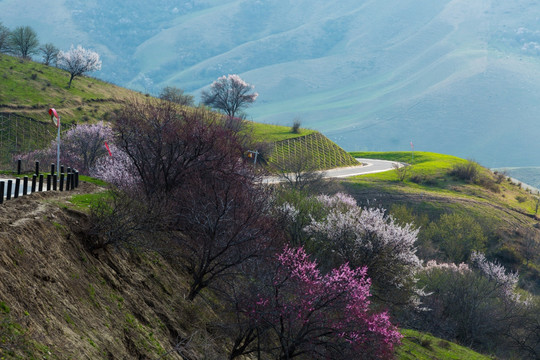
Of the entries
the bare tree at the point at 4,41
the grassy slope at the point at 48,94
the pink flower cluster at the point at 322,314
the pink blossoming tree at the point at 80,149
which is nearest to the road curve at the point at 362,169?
the pink blossoming tree at the point at 80,149

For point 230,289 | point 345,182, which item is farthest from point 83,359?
point 345,182

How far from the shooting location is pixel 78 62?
3430 inches

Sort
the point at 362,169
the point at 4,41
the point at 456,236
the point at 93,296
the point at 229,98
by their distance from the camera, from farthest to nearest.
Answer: the point at 229,98 < the point at 4,41 < the point at 362,169 < the point at 456,236 < the point at 93,296

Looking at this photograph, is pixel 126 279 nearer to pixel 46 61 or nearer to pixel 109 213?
pixel 109 213

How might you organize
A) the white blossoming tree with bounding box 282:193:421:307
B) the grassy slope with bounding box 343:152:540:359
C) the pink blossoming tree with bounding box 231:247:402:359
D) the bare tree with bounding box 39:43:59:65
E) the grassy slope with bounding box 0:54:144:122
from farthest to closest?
the bare tree with bounding box 39:43:59:65, the grassy slope with bounding box 0:54:144:122, the grassy slope with bounding box 343:152:540:359, the white blossoming tree with bounding box 282:193:421:307, the pink blossoming tree with bounding box 231:247:402:359

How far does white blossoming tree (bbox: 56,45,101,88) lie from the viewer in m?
85.4

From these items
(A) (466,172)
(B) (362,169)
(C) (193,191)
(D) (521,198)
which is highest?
(A) (466,172)

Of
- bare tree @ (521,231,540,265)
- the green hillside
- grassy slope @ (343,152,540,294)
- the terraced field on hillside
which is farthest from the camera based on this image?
the terraced field on hillside

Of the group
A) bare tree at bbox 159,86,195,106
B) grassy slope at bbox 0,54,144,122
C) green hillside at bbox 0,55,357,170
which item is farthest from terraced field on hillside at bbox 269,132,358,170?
grassy slope at bbox 0,54,144,122

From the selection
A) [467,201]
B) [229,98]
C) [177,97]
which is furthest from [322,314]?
[229,98]

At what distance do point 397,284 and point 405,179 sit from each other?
53.3 m

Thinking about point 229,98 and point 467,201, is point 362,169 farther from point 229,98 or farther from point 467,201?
point 229,98

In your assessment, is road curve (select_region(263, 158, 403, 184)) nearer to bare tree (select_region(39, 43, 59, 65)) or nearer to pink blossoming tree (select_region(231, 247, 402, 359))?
bare tree (select_region(39, 43, 59, 65))

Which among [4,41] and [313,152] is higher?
[4,41]
